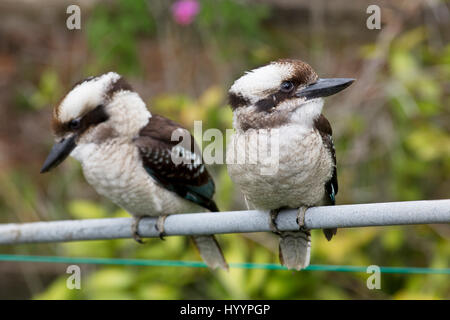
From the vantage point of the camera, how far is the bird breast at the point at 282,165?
51.6 inches

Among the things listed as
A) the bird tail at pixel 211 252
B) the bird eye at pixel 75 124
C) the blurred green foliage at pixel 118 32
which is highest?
the blurred green foliage at pixel 118 32

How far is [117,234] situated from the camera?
1.45 meters

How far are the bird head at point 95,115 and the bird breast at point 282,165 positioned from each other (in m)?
0.38

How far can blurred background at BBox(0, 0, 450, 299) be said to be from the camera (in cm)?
246

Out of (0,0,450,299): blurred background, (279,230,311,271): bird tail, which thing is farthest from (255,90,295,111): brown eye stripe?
(0,0,450,299): blurred background

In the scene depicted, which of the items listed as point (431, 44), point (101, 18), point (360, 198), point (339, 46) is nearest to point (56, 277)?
point (101, 18)

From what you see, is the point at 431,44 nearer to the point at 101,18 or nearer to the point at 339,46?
the point at 339,46

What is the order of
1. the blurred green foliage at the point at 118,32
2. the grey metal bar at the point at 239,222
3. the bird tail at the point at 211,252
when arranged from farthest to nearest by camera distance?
the blurred green foliage at the point at 118,32
the bird tail at the point at 211,252
the grey metal bar at the point at 239,222

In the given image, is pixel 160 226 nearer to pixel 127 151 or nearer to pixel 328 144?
pixel 127 151

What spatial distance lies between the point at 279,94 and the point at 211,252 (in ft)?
2.17

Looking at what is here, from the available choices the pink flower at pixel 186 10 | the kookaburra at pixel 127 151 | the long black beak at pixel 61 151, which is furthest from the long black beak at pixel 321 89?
the pink flower at pixel 186 10

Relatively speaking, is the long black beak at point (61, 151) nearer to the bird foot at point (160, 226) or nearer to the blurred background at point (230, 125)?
the bird foot at point (160, 226)

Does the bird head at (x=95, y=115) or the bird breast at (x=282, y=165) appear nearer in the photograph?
the bird breast at (x=282, y=165)

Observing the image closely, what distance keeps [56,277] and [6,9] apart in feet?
5.70
